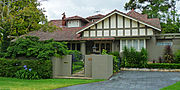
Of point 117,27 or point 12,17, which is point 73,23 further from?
point 12,17

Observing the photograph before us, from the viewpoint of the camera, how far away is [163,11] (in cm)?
3102

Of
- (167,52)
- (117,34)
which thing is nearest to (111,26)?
(117,34)

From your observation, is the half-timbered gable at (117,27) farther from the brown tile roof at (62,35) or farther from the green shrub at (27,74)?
the green shrub at (27,74)

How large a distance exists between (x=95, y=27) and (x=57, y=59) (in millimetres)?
8809

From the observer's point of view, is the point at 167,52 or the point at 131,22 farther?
the point at 131,22

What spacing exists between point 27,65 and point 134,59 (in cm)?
957

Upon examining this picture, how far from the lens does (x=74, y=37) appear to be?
2017cm

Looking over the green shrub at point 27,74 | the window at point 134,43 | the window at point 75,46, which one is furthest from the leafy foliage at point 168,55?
the green shrub at point 27,74

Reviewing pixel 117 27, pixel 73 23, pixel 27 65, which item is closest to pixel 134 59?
pixel 117 27

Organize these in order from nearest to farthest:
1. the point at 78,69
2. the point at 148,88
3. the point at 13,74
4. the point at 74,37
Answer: the point at 148,88, the point at 13,74, the point at 78,69, the point at 74,37

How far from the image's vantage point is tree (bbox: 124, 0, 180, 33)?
27398 millimetres

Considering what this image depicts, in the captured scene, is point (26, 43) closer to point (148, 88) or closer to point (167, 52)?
point (148, 88)

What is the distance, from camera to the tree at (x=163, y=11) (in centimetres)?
2740

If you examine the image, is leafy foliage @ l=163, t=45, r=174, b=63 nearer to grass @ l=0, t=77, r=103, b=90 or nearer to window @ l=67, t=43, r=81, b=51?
window @ l=67, t=43, r=81, b=51
